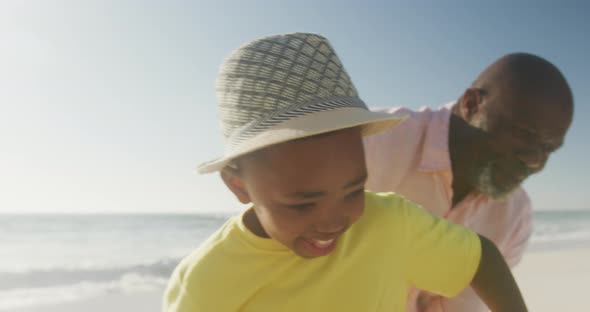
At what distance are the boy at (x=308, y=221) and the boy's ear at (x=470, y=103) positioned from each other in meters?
1.28

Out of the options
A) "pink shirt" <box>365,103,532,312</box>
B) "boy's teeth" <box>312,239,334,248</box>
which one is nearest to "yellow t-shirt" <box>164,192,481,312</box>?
"boy's teeth" <box>312,239,334,248</box>

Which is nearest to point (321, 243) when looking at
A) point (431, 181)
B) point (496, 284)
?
point (496, 284)

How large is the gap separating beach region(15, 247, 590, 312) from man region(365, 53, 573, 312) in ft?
11.2

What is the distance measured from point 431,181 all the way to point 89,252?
9.55 m

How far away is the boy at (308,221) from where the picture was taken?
1.43 meters

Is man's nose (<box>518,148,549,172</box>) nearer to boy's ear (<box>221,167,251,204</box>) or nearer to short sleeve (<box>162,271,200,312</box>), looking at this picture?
boy's ear (<box>221,167,251,204</box>)

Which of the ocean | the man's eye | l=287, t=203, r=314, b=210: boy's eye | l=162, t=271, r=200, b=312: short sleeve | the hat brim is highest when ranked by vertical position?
the hat brim

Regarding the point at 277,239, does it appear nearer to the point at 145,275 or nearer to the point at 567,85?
the point at 567,85

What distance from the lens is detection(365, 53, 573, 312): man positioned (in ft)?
8.79

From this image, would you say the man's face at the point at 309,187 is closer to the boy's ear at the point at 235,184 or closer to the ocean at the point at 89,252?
the boy's ear at the point at 235,184

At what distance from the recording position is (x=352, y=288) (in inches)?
64.1

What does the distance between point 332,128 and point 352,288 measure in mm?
585

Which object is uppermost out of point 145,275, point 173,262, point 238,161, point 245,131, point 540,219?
point 245,131

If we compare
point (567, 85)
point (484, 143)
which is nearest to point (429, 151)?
point (484, 143)
